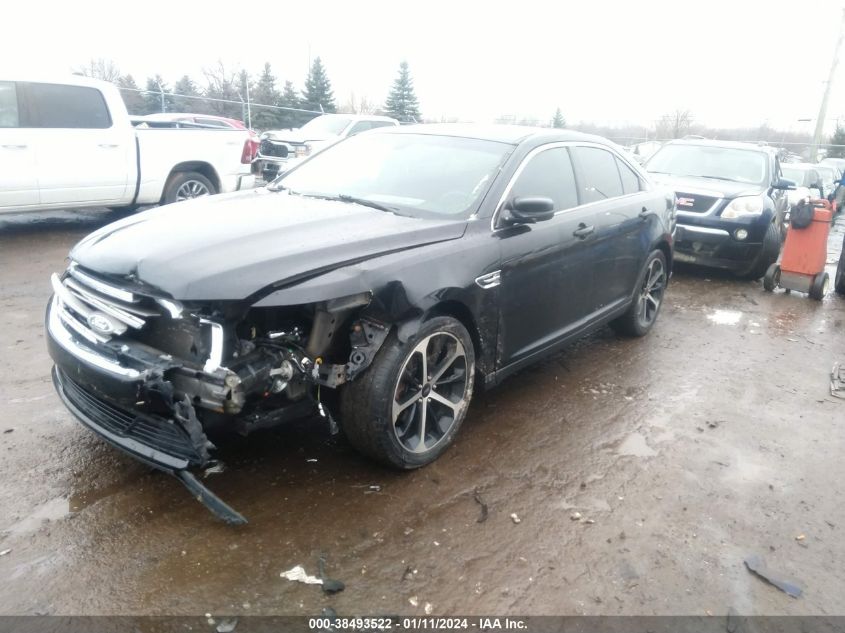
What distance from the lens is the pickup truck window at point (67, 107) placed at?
7894 millimetres

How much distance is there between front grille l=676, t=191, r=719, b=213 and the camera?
8.30 m

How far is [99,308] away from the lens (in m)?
3.04

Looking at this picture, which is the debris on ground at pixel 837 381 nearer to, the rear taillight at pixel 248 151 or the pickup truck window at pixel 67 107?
the rear taillight at pixel 248 151

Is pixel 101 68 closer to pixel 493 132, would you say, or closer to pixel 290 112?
pixel 290 112

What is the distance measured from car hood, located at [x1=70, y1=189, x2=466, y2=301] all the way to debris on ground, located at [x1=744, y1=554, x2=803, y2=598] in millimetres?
2130

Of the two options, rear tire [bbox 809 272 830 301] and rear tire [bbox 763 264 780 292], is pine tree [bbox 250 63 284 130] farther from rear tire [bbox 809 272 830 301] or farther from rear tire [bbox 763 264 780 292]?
rear tire [bbox 809 272 830 301]

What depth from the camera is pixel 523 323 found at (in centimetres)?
402

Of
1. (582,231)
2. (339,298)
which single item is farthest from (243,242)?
(582,231)

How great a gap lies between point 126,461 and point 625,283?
12.6 feet

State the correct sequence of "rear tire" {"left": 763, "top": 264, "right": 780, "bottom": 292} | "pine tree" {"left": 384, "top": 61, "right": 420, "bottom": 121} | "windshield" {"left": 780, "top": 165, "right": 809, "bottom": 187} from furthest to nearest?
"pine tree" {"left": 384, "top": 61, "right": 420, "bottom": 121}, "windshield" {"left": 780, "top": 165, "right": 809, "bottom": 187}, "rear tire" {"left": 763, "top": 264, "right": 780, "bottom": 292}

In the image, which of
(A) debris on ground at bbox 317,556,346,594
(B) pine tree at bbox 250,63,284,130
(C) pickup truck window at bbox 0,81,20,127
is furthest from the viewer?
(B) pine tree at bbox 250,63,284,130

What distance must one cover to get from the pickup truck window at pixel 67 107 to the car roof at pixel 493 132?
536 cm

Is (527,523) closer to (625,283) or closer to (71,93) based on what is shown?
(625,283)

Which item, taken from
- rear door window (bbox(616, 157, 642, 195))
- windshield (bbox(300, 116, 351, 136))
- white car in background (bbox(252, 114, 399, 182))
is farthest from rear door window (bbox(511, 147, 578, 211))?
windshield (bbox(300, 116, 351, 136))
